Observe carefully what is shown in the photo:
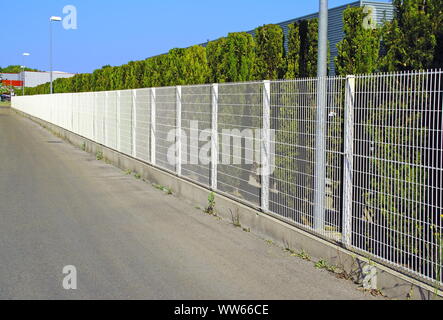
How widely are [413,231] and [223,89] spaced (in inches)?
202

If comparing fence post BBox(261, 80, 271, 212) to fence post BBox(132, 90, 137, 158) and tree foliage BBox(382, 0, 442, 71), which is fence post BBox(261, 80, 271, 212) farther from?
fence post BBox(132, 90, 137, 158)

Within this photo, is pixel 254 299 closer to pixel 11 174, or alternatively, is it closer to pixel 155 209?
pixel 155 209

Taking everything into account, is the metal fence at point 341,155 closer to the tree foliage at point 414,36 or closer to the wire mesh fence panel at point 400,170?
the wire mesh fence panel at point 400,170

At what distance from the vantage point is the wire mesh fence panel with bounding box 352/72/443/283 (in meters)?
5.17

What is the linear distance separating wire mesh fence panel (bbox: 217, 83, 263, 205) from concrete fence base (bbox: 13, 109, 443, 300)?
274mm

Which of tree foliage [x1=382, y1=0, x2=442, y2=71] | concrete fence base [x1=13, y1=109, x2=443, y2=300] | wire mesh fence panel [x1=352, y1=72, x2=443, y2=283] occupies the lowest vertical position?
concrete fence base [x1=13, y1=109, x2=443, y2=300]

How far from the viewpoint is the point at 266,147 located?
8336 mm

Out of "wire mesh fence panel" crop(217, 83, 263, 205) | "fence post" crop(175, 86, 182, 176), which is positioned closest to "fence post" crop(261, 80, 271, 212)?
"wire mesh fence panel" crop(217, 83, 263, 205)

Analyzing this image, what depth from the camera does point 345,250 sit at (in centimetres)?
636

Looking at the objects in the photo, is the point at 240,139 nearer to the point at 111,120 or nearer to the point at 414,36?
the point at 414,36

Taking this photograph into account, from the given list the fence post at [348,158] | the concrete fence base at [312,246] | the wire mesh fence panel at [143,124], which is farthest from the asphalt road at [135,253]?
the wire mesh fence panel at [143,124]

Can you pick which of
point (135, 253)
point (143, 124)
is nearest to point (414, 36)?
point (135, 253)

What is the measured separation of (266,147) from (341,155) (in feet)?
6.20

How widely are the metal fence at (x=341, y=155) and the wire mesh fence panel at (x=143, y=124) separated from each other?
2.80 m
